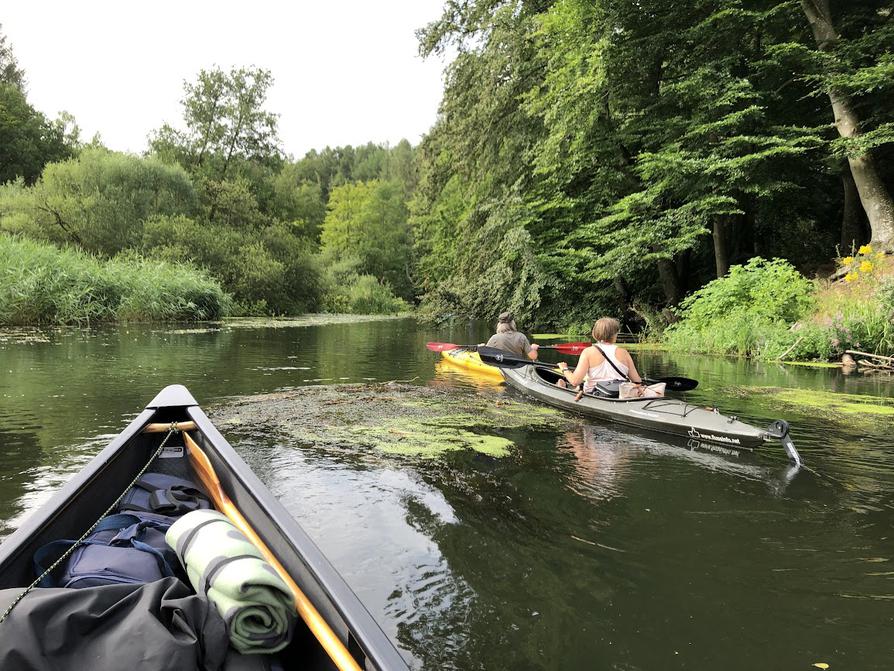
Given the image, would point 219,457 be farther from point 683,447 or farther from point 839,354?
point 839,354

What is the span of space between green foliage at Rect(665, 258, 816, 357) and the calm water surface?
572 cm

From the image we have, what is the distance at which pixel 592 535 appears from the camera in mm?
3254

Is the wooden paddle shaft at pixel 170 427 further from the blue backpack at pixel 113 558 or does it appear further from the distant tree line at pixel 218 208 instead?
the distant tree line at pixel 218 208

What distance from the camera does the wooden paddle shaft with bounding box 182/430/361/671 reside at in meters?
1.36

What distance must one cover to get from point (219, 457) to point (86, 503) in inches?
21.5

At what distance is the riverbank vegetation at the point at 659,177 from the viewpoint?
37.8 feet

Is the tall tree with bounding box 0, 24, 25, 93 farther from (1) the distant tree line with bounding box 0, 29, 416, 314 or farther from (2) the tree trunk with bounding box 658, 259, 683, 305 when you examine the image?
(2) the tree trunk with bounding box 658, 259, 683, 305

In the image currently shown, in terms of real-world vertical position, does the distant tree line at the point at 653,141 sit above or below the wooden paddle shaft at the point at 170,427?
above

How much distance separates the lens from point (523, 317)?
55.1 feet

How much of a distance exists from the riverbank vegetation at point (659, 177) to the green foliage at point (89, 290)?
4115mm

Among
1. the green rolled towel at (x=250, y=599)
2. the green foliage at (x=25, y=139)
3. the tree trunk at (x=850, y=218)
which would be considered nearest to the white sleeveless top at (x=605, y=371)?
the green rolled towel at (x=250, y=599)

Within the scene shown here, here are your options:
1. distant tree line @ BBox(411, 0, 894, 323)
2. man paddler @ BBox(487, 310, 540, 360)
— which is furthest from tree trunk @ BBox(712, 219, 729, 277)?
man paddler @ BBox(487, 310, 540, 360)

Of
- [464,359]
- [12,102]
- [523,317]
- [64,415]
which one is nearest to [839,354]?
[464,359]

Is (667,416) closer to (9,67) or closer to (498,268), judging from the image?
(498,268)
